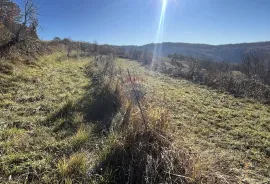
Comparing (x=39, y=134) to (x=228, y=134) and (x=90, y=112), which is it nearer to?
(x=90, y=112)

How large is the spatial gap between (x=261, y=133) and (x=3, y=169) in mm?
6385

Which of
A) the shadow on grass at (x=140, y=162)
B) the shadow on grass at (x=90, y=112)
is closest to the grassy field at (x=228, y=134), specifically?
the shadow on grass at (x=140, y=162)

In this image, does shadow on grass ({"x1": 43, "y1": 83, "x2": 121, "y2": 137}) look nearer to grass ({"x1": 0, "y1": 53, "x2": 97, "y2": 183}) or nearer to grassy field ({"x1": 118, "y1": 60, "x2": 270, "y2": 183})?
grass ({"x1": 0, "y1": 53, "x2": 97, "y2": 183})

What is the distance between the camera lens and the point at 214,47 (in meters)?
154

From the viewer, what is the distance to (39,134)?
3986 millimetres

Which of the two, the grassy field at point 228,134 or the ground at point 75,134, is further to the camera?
the grassy field at point 228,134

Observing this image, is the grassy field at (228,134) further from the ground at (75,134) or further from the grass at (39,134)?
the grass at (39,134)

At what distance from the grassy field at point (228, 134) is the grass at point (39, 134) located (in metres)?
1.98

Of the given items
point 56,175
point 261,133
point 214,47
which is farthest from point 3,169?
point 214,47

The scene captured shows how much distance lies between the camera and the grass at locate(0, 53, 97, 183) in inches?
110

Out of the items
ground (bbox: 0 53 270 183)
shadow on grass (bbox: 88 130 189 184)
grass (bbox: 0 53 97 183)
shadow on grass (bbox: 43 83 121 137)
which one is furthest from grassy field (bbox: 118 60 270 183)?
grass (bbox: 0 53 97 183)

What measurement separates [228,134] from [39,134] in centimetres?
500

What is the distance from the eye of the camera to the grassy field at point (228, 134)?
314 centimetres

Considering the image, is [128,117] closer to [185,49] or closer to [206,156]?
[206,156]
